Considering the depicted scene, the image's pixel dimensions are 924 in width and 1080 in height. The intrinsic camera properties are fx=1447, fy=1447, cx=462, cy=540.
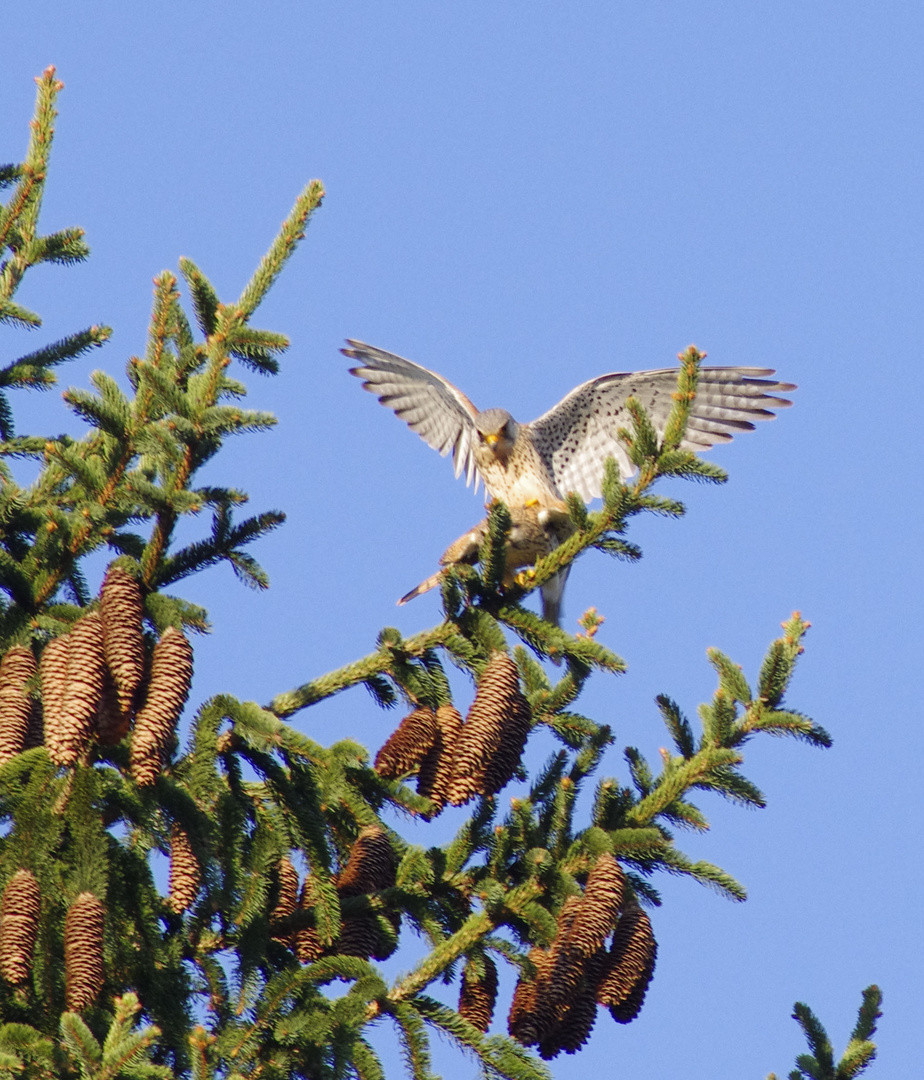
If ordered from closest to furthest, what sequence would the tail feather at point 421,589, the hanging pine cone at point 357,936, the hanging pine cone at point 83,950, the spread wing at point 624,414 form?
the hanging pine cone at point 83,950 < the hanging pine cone at point 357,936 < the tail feather at point 421,589 < the spread wing at point 624,414

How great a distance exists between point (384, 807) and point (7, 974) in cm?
113

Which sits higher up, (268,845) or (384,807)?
(384,807)

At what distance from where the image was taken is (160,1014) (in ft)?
10.2

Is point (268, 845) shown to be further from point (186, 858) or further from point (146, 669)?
→ point (146, 669)

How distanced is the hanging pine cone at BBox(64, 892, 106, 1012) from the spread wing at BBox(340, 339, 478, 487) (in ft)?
16.2

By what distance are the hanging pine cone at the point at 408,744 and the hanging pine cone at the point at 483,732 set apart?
0.15 meters

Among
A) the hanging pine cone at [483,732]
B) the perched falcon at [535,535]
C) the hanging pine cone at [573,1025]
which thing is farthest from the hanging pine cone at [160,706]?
the perched falcon at [535,535]

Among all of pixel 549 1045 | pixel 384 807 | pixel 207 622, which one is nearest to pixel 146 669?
pixel 207 622

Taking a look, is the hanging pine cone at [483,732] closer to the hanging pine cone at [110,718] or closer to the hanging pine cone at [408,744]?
the hanging pine cone at [408,744]

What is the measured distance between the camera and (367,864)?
3.44 meters

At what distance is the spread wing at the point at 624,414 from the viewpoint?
7023 millimetres

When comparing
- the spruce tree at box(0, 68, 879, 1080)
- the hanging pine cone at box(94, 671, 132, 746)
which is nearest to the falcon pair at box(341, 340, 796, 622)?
the spruce tree at box(0, 68, 879, 1080)

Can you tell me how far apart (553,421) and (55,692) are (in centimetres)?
481

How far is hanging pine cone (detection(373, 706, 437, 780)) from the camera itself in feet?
11.0
